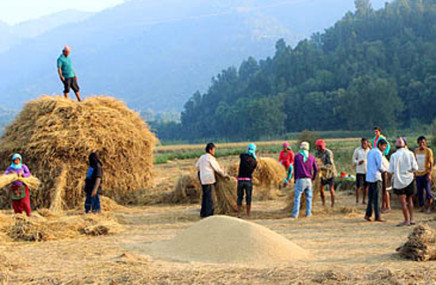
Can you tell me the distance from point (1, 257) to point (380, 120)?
224 ft

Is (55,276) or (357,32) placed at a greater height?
(357,32)

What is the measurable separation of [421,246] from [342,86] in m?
83.2

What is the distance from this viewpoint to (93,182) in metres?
11.9

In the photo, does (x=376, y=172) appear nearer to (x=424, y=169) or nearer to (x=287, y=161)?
(x=424, y=169)

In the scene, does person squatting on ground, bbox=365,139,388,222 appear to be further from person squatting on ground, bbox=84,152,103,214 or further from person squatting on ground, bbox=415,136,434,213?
person squatting on ground, bbox=84,152,103,214

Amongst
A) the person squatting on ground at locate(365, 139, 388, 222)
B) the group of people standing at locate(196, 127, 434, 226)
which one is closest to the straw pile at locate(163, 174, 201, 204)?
the group of people standing at locate(196, 127, 434, 226)

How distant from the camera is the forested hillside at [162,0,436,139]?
72875mm

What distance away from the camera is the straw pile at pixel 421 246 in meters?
7.16

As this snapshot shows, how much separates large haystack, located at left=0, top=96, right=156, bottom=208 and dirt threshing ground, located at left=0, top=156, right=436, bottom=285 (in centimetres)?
304

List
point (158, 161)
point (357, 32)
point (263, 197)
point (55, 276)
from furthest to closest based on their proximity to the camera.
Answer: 1. point (357, 32)
2. point (158, 161)
3. point (263, 197)
4. point (55, 276)

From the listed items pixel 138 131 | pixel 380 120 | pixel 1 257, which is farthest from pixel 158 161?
pixel 380 120

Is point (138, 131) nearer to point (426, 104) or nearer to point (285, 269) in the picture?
point (285, 269)

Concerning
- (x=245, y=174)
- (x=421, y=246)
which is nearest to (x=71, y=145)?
(x=245, y=174)

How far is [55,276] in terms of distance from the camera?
6785mm
